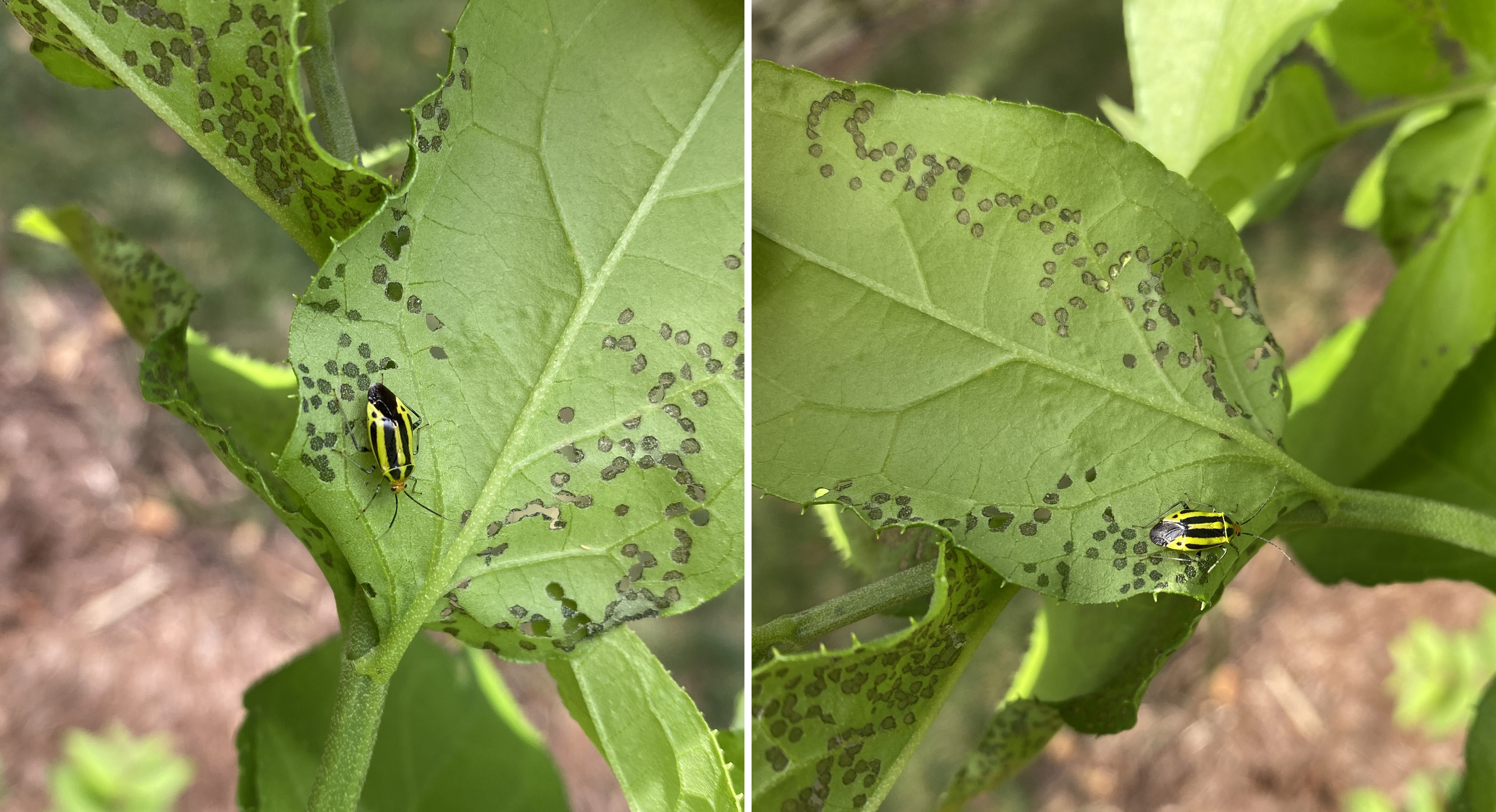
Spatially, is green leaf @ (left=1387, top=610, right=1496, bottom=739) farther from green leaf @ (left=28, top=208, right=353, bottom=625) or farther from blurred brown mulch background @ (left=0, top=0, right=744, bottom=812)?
green leaf @ (left=28, top=208, right=353, bottom=625)

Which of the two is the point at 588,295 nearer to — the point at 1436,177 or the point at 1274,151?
the point at 1274,151

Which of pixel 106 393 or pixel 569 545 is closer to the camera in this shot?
pixel 569 545

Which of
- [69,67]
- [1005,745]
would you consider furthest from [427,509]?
[1005,745]

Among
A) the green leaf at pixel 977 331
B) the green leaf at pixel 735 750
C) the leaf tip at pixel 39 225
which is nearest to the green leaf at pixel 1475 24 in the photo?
the green leaf at pixel 977 331

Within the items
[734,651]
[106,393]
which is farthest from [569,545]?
[106,393]

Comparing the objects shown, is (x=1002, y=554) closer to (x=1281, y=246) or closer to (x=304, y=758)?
(x=304, y=758)
